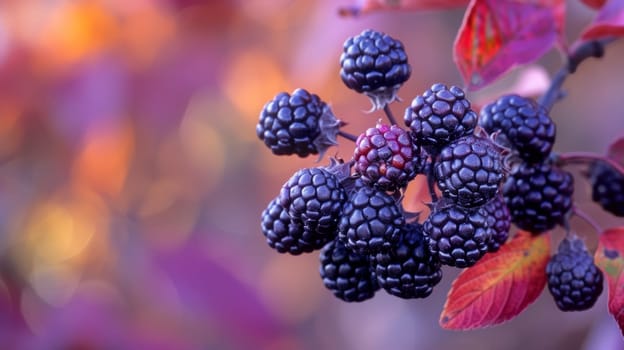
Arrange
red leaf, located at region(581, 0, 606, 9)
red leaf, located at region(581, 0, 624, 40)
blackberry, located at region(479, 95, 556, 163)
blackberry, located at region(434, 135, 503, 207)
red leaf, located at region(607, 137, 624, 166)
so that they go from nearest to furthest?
blackberry, located at region(434, 135, 503, 207) → blackberry, located at region(479, 95, 556, 163) → red leaf, located at region(581, 0, 624, 40) → red leaf, located at region(607, 137, 624, 166) → red leaf, located at region(581, 0, 606, 9)

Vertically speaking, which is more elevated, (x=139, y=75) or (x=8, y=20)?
(x=8, y=20)

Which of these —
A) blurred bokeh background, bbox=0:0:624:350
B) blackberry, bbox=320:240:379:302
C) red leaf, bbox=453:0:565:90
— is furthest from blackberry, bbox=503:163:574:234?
blurred bokeh background, bbox=0:0:624:350

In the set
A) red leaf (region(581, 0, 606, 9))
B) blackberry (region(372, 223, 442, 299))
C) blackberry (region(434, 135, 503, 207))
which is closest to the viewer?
blackberry (region(434, 135, 503, 207))

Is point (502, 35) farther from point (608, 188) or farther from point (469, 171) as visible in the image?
point (469, 171)

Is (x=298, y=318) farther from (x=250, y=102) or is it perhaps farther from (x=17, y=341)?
(x=17, y=341)

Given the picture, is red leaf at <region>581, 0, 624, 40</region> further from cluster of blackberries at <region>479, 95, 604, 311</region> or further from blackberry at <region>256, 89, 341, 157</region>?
blackberry at <region>256, 89, 341, 157</region>

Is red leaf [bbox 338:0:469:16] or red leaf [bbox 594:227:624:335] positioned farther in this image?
red leaf [bbox 338:0:469:16]

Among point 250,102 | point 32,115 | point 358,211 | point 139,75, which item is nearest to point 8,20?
point 32,115
